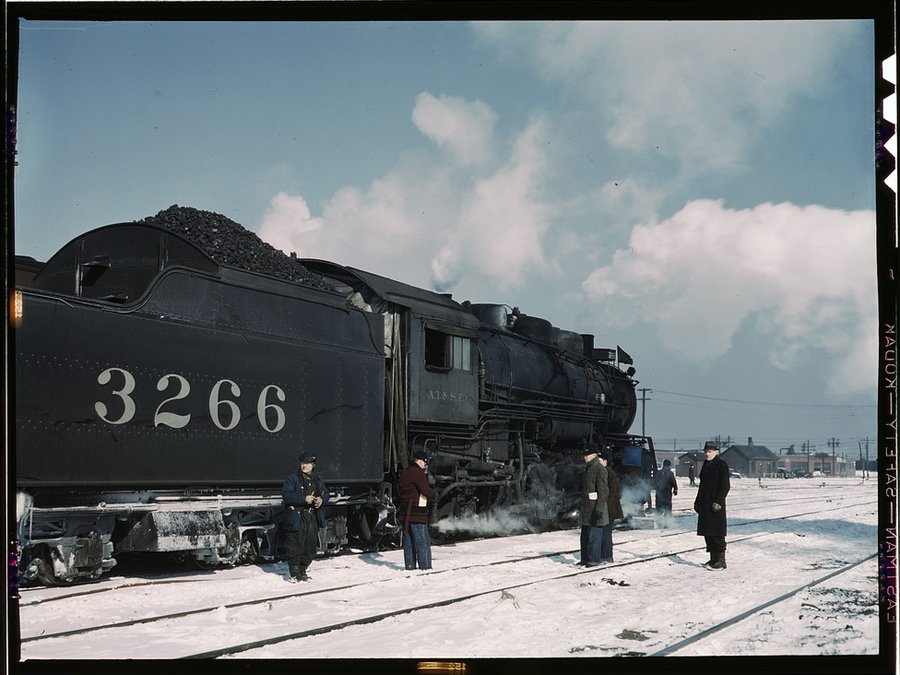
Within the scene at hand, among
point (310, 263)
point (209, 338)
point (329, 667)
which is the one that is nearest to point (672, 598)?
point (329, 667)

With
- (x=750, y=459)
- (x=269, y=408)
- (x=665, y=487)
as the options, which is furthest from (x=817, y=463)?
(x=269, y=408)

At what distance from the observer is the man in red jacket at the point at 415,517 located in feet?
34.2

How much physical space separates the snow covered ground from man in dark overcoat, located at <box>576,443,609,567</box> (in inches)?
12.7

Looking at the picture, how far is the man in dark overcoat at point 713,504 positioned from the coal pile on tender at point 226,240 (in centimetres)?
525

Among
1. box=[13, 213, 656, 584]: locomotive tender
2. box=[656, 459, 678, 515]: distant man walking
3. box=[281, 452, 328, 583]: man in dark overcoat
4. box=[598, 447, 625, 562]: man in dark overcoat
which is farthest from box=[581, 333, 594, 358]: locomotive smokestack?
box=[281, 452, 328, 583]: man in dark overcoat

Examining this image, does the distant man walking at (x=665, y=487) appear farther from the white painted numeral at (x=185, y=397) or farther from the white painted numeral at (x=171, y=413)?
the white painted numeral at (x=171, y=413)

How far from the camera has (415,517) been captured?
1043 centimetres

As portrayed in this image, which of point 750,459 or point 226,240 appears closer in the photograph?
point 226,240

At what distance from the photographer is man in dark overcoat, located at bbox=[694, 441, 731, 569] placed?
434 inches

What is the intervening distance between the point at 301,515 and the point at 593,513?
355 cm

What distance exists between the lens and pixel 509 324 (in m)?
17.0

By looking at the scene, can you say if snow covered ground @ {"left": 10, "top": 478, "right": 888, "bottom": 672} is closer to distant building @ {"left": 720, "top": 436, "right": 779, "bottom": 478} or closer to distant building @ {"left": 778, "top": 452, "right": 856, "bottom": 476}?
distant building @ {"left": 720, "top": 436, "right": 779, "bottom": 478}

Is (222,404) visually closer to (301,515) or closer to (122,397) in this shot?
(122,397)

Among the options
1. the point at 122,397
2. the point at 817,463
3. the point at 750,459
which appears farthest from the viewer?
the point at 817,463
